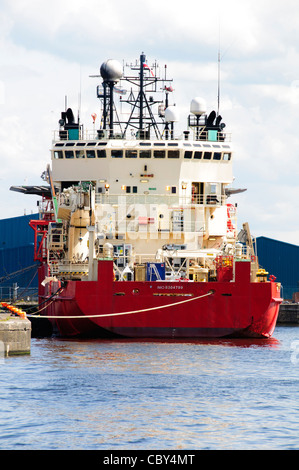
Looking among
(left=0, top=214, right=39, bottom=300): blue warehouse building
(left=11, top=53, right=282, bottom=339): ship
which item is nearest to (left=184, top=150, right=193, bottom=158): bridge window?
(left=11, top=53, right=282, bottom=339): ship

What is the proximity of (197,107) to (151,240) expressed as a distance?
1023 cm

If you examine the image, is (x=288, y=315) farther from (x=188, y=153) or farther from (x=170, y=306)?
(x=170, y=306)


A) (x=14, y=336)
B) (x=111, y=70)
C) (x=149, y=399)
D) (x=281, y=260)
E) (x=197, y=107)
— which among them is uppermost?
(x=111, y=70)

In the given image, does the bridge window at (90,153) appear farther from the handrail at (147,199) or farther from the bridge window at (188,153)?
the bridge window at (188,153)

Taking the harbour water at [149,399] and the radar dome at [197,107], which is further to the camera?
the radar dome at [197,107]

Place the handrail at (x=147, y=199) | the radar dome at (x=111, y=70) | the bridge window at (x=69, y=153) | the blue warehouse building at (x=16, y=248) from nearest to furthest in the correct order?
1. the handrail at (x=147, y=199)
2. the bridge window at (x=69, y=153)
3. the radar dome at (x=111, y=70)
4. the blue warehouse building at (x=16, y=248)

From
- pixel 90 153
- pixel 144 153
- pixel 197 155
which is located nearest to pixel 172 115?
pixel 197 155

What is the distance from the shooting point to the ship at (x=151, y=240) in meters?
42.9

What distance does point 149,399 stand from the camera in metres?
26.9

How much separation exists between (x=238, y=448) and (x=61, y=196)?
30961 millimetres

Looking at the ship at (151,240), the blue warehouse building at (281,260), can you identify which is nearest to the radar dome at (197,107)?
the ship at (151,240)

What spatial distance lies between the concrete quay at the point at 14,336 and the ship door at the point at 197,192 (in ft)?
57.6

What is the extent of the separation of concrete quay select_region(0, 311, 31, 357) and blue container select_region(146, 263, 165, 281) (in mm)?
10037

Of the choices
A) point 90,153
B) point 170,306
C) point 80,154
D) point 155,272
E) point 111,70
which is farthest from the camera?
point 111,70
